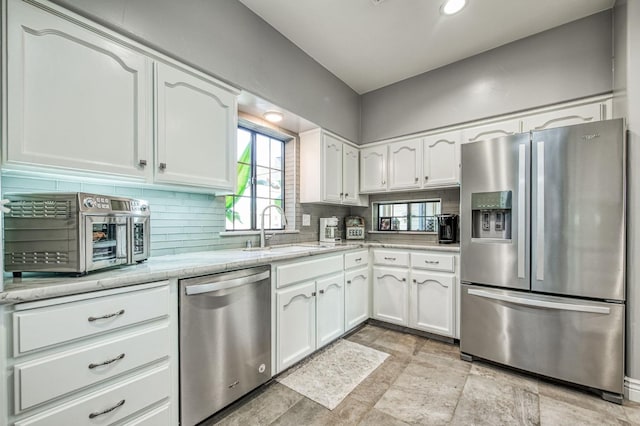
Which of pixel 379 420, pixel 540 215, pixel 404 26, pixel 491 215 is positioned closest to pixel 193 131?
pixel 404 26

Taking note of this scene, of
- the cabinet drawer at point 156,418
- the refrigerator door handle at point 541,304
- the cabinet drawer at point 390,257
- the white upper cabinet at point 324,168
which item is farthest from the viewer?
the white upper cabinet at point 324,168

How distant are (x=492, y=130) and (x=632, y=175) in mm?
1089

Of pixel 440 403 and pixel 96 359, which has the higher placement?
pixel 96 359

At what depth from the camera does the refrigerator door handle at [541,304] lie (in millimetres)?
1814

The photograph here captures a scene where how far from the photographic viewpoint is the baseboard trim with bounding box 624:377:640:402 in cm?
176

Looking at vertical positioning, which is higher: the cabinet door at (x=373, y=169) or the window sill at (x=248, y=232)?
the cabinet door at (x=373, y=169)

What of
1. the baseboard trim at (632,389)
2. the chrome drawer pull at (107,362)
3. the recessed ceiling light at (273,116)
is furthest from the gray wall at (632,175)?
the chrome drawer pull at (107,362)

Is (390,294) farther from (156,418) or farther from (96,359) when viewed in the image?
(96,359)

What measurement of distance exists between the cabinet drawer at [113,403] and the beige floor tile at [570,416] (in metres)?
2.11

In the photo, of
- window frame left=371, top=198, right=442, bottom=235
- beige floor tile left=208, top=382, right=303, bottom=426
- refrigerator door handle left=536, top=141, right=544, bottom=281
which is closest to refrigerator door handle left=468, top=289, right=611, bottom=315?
refrigerator door handle left=536, top=141, right=544, bottom=281

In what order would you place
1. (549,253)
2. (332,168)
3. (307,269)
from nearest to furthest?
1. (549,253)
2. (307,269)
3. (332,168)

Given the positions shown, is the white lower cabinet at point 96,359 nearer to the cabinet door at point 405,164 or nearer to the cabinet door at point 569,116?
the cabinet door at point 405,164

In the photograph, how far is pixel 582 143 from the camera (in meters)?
1.85

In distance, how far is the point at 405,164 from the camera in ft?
10.4
